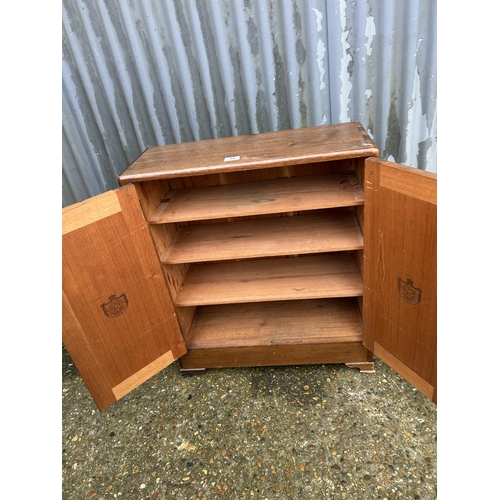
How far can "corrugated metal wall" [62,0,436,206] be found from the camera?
1.89 m

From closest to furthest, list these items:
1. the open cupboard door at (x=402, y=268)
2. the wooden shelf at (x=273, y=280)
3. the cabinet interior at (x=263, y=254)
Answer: the open cupboard door at (x=402, y=268)
the cabinet interior at (x=263, y=254)
the wooden shelf at (x=273, y=280)

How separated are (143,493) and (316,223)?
61.6 inches

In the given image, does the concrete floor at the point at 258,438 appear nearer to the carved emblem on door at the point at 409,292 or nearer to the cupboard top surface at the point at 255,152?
the carved emblem on door at the point at 409,292

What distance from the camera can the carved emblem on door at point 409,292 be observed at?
4.84 feet

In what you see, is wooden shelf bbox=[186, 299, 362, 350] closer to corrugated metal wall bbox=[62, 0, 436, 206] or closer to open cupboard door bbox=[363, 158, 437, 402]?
open cupboard door bbox=[363, 158, 437, 402]

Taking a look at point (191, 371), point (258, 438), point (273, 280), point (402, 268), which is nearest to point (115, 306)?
point (191, 371)

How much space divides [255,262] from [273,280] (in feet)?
0.78

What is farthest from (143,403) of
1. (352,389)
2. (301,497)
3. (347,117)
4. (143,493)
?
(347,117)

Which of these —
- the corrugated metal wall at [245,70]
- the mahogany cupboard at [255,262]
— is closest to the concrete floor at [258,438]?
the mahogany cupboard at [255,262]

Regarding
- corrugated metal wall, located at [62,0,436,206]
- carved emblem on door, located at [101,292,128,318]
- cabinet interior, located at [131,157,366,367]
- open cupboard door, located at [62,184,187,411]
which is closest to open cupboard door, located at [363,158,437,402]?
cabinet interior, located at [131,157,366,367]

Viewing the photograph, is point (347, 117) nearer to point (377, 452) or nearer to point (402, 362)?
point (402, 362)

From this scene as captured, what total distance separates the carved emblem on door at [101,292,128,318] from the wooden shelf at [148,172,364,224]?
399 mm

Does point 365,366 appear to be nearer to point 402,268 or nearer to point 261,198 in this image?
point 402,268

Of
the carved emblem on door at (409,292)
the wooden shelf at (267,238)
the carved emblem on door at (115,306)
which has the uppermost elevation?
the wooden shelf at (267,238)
